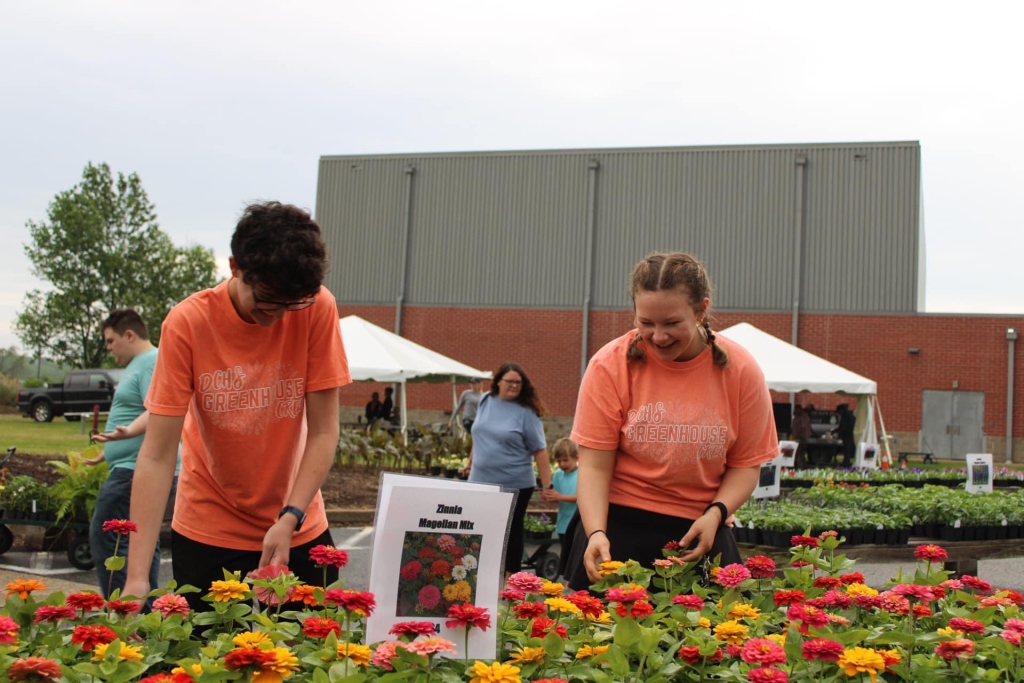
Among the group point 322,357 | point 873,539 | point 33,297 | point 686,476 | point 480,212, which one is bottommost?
point 873,539

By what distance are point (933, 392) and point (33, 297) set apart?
3492 cm

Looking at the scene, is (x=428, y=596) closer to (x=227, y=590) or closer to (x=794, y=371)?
(x=227, y=590)

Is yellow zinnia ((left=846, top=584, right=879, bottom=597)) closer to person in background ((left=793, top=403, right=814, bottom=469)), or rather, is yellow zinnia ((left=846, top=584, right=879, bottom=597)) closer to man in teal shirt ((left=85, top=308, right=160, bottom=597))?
man in teal shirt ((left=85, top=308, right=160, bottom=597))

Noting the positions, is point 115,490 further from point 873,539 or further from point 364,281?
point 364,281

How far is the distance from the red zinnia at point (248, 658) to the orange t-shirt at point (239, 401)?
4.00 feet

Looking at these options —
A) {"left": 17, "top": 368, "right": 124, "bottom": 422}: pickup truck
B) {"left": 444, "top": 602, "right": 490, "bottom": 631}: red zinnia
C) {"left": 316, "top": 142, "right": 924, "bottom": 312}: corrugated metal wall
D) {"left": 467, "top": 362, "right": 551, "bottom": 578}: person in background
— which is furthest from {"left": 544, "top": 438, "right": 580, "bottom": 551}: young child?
{"left": 17, "top": 368, "right": 124, "bottom": 422}: pickup truck

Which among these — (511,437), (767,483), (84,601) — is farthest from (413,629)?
(767,483)

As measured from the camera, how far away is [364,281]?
118 ft

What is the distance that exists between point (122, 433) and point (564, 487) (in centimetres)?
373

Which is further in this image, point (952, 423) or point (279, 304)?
point (952, 423)

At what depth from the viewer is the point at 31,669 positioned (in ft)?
5.53

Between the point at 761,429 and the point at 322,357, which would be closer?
the point at 322,357

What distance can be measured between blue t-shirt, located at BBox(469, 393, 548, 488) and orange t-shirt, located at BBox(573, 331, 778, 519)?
15.8 feet

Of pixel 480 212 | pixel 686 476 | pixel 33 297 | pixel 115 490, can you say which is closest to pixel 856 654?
pixel 686 476
